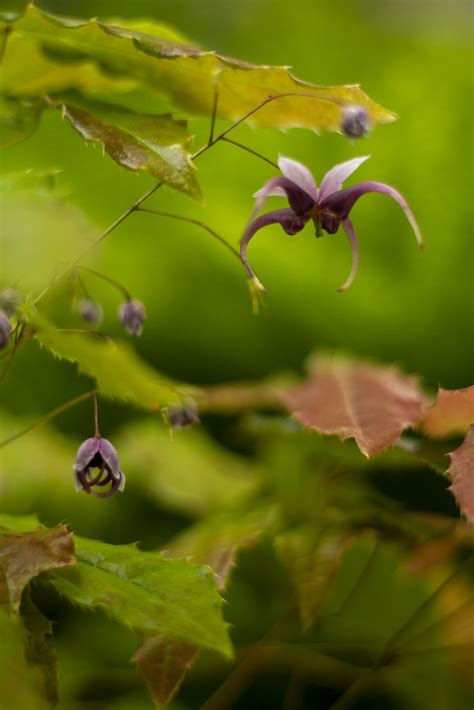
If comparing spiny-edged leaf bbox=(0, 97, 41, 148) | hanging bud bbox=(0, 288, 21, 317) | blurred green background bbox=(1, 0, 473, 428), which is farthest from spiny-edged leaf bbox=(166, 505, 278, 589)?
blurred green background bbox=(1, 0, 473, 428)

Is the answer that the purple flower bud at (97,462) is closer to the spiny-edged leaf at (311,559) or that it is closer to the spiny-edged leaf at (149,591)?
the spiny-edged leaf at (149,591)

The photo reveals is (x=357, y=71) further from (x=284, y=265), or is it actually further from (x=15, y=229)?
(x=15, y=229)

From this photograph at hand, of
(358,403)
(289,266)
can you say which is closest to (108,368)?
(358,403)

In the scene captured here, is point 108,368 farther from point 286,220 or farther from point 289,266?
point 289,266

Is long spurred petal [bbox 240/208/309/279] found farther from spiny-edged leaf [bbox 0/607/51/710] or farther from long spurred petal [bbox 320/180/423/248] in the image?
spiny-edged leaf [bbox 0/607/51/710]

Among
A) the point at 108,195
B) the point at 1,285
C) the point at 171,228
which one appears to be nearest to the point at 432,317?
the point at 171,228

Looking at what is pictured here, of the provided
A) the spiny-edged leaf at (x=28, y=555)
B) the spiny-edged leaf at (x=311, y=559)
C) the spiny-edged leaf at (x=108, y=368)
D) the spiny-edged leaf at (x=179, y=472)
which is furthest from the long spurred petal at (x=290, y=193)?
the spiny-edged leaf at (x=179, y=472)
